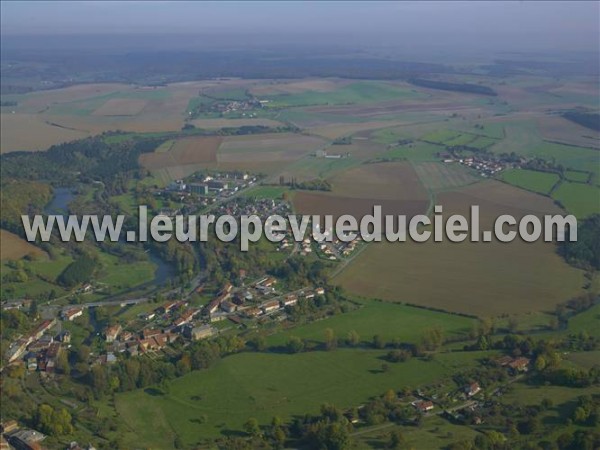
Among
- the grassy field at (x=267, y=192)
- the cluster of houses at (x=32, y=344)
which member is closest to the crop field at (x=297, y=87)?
the grassy field at (x=267, y=192)

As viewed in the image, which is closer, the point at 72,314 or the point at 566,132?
the point at 72,314

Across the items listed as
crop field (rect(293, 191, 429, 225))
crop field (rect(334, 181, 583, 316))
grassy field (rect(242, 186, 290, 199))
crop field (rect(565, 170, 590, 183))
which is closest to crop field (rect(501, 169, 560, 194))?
crop field (rect(565, 170, 590, 183))

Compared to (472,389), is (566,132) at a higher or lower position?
higher

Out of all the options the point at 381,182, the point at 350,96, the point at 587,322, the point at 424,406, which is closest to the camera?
the point at 424,406

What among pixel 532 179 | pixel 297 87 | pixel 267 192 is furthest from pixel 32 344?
pixel 297 87

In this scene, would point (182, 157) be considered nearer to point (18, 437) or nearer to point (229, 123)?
point (229, 123)

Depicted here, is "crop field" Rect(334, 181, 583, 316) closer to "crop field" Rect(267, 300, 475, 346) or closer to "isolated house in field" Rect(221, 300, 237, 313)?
"crop field" Rect(267, 300, 475, 346)
